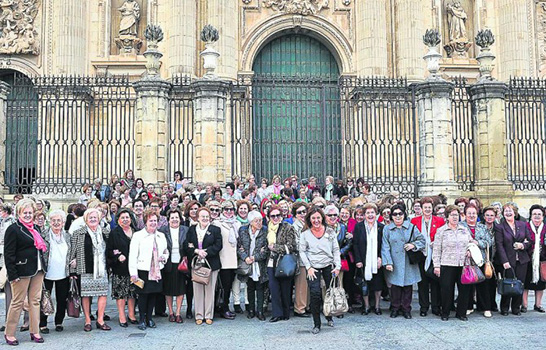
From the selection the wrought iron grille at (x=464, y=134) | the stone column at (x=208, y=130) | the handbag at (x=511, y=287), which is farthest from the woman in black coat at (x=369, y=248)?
the wrought iron grille at (x=464, y=134)

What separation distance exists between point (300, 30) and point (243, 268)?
14.3 metres

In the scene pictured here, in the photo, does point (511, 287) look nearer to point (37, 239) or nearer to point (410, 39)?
point (37, 239)

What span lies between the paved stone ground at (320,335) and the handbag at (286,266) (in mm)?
687

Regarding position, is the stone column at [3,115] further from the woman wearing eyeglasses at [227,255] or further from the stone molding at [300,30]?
the woman wearing eyeglasses at [227,255]

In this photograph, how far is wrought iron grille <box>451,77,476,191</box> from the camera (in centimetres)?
1535

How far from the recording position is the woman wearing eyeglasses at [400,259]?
830 centimetres

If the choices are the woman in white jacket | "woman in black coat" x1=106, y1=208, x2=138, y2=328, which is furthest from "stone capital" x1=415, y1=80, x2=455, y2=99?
"woman in black coat" x1=106, y1=208, x2=138, y2=328

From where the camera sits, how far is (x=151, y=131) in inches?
552

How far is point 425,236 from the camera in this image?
858 centimetres

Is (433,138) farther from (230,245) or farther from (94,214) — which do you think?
(94,214)

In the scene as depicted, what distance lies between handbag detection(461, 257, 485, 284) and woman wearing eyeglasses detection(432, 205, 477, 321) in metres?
0.08

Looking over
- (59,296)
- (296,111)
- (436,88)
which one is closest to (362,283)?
(59,296)

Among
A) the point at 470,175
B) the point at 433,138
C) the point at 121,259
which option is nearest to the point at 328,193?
the point at 433,138

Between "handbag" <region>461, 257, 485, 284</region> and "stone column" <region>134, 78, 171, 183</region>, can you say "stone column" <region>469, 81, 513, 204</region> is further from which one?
"stone column" <region>134, 78, 171, 183</region>
